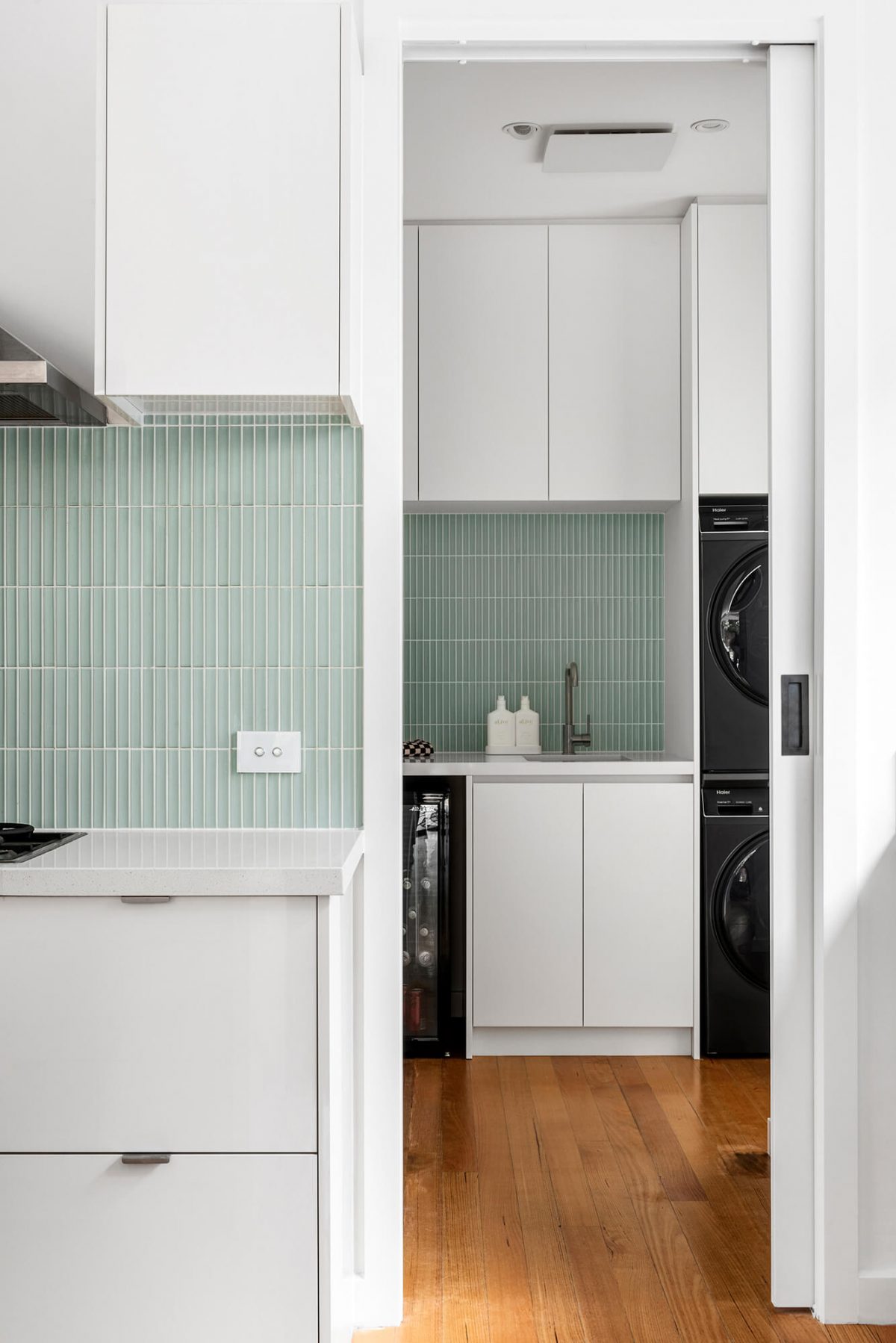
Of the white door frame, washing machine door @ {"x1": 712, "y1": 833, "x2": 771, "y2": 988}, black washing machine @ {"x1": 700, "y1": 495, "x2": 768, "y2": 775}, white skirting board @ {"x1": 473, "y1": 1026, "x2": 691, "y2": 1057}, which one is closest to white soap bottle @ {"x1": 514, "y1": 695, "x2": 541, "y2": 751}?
black washing machine @ {"x1": 700, "y1": 495, "x2": 768, "y2": 775}

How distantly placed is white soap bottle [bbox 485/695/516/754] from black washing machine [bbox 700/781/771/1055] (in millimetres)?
735

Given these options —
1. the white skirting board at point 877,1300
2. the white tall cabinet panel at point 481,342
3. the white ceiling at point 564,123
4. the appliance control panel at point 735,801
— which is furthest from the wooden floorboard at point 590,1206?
the white ceiling at point 564,123

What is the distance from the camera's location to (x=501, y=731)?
3.70m

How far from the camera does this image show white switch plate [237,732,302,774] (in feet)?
6.45

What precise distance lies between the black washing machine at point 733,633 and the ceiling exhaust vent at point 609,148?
3.33ft

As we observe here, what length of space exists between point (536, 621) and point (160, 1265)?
265 cm

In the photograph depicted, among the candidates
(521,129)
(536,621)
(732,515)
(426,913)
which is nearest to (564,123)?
(521,129)

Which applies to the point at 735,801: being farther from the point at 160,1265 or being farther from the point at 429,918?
Result: the point at 160,1265

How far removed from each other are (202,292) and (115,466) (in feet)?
1.43

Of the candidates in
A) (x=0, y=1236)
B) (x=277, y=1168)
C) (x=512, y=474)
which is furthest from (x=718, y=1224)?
(x=512, y=474)

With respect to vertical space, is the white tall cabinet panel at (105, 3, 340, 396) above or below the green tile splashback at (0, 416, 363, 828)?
above

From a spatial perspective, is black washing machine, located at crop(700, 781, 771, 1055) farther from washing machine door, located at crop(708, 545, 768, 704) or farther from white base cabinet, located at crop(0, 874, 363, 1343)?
white base cabinet, located at crop(0, 874, 363, 1343)

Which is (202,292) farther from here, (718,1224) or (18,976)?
(718,1224)

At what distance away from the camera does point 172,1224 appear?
1.53 metres
